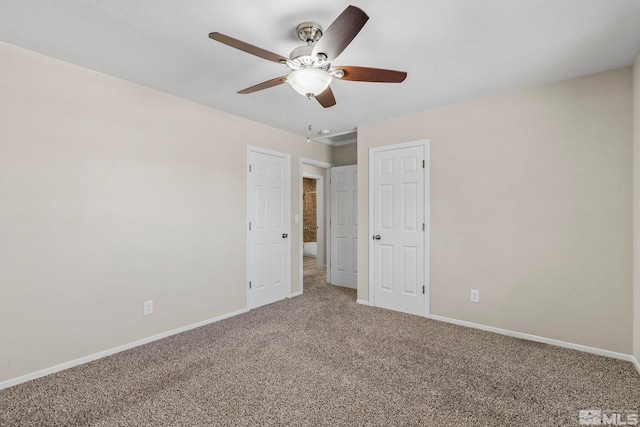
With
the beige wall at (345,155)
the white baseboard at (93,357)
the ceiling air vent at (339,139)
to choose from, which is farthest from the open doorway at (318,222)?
the white baseboard at (93,357)

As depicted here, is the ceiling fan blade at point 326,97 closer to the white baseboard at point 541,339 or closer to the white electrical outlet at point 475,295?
the white electrical outlet at point 475,295

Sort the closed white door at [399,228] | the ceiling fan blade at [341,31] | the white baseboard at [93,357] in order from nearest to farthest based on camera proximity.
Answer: the ceiling fan blade at [341,31] → the white baseboard at [93,357] → the closed white door at [399,228]

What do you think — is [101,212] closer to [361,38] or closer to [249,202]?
[249,202]

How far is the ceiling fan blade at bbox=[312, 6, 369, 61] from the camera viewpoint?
4.51 ft

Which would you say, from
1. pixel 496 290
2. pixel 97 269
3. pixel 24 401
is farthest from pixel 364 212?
pixel 24 401

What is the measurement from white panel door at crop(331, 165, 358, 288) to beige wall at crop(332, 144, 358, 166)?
28cm

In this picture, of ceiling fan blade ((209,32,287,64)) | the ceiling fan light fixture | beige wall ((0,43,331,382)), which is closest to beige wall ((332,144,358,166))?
beige wall ((0,43,331,382))

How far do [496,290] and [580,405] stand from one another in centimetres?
125

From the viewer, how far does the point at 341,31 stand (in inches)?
58.9

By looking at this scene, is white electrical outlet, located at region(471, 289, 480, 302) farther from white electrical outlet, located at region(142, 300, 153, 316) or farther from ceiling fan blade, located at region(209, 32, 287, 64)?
white electrical outlet, located at region(142, 300, 153, 316)

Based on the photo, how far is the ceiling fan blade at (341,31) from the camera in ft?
4.51

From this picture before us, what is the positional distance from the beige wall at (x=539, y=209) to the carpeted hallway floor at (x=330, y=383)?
0.37 m

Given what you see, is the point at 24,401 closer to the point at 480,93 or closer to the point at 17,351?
the point at 17,351

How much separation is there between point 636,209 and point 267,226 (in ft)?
12.0
